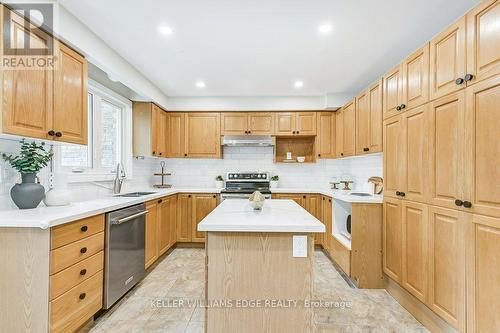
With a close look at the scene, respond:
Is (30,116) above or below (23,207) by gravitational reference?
above

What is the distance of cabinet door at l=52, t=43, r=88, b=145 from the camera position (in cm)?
197

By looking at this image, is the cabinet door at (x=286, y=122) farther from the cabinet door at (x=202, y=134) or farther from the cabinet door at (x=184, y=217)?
the cabinet door at (x=184, y=217)

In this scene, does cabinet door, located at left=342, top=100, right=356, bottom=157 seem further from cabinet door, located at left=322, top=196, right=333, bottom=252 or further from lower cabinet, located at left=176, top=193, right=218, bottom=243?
lower cabinet, located at left=176, top=193, right=218, bottom=243

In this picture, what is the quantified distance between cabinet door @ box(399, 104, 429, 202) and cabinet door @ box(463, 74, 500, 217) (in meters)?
0.42

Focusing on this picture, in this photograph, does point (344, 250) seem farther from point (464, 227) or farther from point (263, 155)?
point (263, 155)

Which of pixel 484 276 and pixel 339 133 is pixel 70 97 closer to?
pixel 484 276

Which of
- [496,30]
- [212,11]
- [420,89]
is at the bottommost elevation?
[420,89]

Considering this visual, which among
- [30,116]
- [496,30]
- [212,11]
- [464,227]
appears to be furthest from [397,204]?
[30,116]

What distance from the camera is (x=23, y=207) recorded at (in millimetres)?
1851

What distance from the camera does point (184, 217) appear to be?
13.3 ft

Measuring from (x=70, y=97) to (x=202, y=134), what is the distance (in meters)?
2.39

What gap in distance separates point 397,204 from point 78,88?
325 cm

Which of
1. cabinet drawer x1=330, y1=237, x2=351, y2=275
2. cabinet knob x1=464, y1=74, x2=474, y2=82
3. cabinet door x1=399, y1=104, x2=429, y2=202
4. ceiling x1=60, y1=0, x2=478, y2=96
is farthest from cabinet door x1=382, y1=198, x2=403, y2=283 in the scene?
ceiling x1=60, y1=0, x2=478, y2=96

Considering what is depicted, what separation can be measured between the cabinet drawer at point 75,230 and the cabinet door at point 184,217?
1.95 meters
